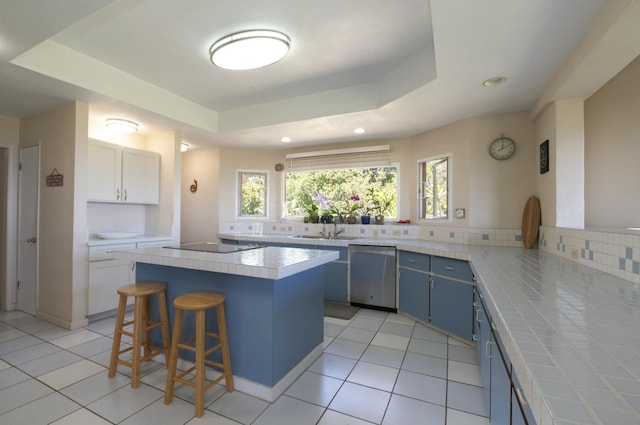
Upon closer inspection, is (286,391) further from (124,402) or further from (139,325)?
(139,325)

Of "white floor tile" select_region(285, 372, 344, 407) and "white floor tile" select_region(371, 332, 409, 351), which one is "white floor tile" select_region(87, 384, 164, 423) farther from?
"white floor tile" select_region(371, 332, 409, 351)

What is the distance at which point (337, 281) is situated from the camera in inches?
154

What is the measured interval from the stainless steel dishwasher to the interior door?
3772 millimetres

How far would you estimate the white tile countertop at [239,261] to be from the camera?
5.75ft

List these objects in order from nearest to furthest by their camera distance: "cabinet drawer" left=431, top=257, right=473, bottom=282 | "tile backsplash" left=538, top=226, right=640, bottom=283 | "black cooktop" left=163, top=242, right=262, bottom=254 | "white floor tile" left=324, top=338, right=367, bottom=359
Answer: "tile backsplash" left=538, top=226, right=640, bottom=283 → "black cooktop" left=163, top=242, right=262, bottom=254 → "white floor tile" left=324, top=338, right=367, bottom=359 → "cabinet drawer" left=431, top=257, right=473, bottom=282

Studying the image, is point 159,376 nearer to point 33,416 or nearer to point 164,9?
point 33,416

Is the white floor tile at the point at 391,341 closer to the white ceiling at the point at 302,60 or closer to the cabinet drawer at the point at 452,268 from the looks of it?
the cabinet drawer at the point at 452,268

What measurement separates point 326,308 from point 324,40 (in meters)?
2.97

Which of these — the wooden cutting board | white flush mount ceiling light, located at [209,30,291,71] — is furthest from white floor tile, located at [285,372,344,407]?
white flush mount ceiling light, located at [209,30,291,71]

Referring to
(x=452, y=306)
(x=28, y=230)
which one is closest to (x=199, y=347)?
(x=452, y=306)

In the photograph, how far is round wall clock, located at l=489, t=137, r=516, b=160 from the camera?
10.4 ft

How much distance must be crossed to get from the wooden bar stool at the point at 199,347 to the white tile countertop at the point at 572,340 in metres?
1.60

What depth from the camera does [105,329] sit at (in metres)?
3.04

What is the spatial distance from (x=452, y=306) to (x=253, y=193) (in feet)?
11.8
